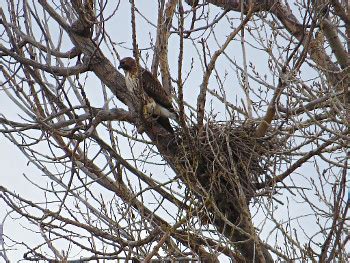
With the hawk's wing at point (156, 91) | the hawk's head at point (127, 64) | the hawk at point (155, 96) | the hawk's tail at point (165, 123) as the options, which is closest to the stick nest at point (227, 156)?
the hawk's tail at point (165, 123)

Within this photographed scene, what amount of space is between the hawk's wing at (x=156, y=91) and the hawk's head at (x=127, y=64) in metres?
0.18

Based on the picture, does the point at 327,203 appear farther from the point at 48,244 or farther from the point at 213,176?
the point at 48,244

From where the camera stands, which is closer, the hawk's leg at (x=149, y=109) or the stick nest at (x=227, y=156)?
the stick nest at (x=227, y=156)

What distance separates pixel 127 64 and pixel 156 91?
453 mm

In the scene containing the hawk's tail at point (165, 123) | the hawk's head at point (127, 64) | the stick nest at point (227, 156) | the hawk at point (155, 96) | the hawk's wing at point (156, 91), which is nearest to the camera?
the stick nest at point (227, 156)

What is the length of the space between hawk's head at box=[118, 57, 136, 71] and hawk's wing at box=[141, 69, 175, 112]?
0.18 m

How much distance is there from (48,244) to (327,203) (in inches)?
101

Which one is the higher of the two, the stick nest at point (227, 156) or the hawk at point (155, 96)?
the hawk at point (155, 96)

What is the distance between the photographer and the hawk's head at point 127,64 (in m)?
6.56

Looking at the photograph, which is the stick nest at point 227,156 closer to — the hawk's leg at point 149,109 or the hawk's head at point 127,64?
the hawk's leg at point 149,109

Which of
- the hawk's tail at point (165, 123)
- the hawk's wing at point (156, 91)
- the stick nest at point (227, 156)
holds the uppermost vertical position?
the hawk's wing at point (156, 91)

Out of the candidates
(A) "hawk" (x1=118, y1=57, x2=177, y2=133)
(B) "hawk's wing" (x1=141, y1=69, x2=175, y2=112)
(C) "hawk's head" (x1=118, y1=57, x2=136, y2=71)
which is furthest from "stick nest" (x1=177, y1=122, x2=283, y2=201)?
(C) "hawk's head" (x1=118, y1=57, x2=136, y2=71)

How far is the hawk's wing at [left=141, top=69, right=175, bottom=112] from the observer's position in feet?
21.2

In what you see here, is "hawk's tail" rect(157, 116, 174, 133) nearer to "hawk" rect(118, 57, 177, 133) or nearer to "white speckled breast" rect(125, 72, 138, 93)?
"hawk" rect(118, 57, 177, 133)
